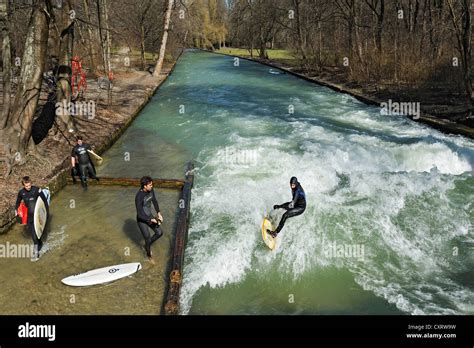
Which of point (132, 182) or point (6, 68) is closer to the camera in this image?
point (132, 182)

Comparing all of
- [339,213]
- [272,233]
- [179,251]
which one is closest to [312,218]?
[339,213]

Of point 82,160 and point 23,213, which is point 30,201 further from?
point 82,160

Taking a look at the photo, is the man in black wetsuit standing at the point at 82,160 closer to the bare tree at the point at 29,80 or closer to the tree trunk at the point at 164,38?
the bare tree at the point at 29,80

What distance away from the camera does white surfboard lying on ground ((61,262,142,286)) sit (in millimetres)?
7410

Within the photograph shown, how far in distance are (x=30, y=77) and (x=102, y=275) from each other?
8.52m

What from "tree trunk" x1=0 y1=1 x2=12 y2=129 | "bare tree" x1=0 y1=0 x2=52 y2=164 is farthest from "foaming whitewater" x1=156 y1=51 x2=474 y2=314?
"tree trunk" x1=0 y1=1 x2=12 y2=129

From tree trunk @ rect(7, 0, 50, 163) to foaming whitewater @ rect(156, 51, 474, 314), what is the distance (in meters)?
6.06

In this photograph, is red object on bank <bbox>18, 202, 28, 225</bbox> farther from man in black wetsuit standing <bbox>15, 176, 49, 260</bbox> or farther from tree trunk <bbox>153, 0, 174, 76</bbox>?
tree trunk <bbox>153, 0, 174, 76</bbox>

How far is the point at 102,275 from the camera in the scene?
7.54 m

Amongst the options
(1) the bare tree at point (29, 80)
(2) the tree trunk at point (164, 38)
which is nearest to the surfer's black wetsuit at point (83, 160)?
(1) the bare tree at point (29, 80)

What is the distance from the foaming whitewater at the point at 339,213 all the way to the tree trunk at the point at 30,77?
6.06 m

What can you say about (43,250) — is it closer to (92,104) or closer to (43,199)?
(43,199)
